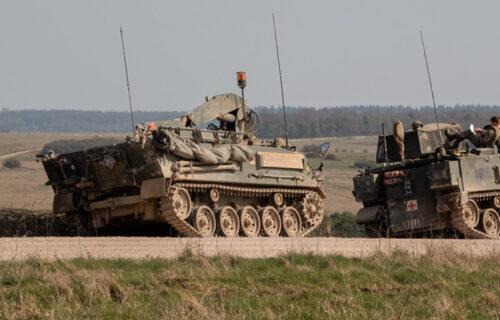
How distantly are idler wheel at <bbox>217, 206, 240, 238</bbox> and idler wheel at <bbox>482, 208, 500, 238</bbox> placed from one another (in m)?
6.22

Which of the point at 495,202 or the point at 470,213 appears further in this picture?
the point at 495,202

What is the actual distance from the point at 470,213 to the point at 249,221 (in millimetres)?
5278

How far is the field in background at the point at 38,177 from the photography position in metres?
43.4

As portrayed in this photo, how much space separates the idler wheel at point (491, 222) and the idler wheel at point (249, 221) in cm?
562

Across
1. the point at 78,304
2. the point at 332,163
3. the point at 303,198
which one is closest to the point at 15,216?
the point at 303,198

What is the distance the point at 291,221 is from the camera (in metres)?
22.3

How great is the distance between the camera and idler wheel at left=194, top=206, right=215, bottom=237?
1919 centimetres

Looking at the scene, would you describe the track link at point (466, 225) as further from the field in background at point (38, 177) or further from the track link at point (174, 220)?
the track link at point (174, 220)

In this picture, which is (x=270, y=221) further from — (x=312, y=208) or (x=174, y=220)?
(x=174, y=220)

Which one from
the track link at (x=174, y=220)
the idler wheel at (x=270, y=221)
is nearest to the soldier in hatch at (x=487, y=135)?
the idler wheel at (x=270, y=221)

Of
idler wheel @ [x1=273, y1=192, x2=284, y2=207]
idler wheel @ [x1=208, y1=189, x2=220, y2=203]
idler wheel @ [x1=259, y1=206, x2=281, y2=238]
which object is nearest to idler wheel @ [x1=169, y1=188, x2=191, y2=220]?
idler wheel @ [x1=208, y1=189, x2=220, y2=203]

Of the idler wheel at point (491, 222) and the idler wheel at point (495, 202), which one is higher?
the idler wheel at point (495, 202)

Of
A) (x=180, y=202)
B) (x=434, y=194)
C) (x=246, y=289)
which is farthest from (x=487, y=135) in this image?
(x=246, y=289)

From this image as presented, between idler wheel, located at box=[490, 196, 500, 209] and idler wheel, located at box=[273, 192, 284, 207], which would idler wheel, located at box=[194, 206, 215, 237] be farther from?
idler wheel, located at box=[490, 196, 500, 209]
